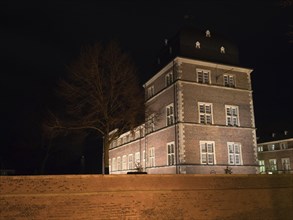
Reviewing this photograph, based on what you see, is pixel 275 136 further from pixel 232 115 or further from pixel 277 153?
pixel 232 115

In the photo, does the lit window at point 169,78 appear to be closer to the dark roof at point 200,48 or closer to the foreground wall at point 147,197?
the dark roof at point 200,48

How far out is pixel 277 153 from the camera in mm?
56188

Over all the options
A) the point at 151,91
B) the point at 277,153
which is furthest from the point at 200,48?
the point at 277,153

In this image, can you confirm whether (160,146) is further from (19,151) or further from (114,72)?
(19,151)

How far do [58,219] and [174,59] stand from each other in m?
18.7

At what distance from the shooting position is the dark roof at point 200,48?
99.8ft

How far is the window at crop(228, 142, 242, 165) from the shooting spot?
96.4ft

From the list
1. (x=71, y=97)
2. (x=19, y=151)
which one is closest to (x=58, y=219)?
(x=71, y=97)

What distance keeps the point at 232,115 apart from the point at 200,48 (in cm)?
675

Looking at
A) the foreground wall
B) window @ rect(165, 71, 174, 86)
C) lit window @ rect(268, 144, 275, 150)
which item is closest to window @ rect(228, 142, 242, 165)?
window @ rect(165, 71, 174, 86)

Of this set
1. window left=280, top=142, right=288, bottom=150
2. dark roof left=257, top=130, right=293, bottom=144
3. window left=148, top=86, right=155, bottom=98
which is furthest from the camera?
dark roof left=257, top=130, right=293, bottom=144

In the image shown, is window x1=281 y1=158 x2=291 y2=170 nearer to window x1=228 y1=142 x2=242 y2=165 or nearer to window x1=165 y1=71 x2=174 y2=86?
window x1=228 y1=142 x2=242 y2=165

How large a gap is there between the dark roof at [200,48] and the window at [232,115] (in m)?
4.25

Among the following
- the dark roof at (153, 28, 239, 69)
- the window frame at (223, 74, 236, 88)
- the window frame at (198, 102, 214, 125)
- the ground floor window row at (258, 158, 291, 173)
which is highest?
the dark roof at (153, 28, 239, 69)
